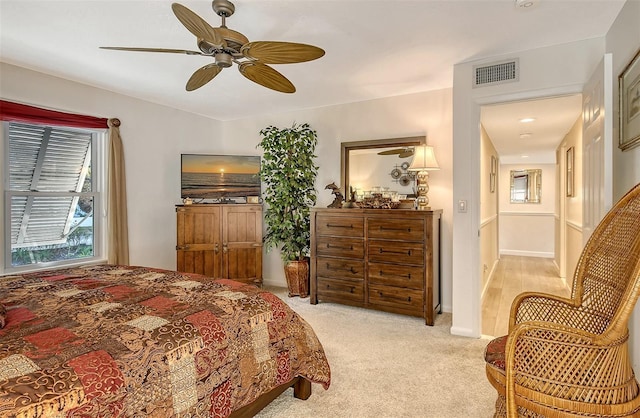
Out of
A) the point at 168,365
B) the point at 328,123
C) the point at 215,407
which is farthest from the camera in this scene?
the point at 328,123

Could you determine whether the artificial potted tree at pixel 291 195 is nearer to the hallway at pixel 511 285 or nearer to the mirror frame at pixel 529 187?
the hallway at pixel 511 285

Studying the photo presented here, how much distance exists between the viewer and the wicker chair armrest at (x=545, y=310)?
1.73 meters

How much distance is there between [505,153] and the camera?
24.5 ft

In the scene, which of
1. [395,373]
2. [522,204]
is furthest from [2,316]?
[522,204]

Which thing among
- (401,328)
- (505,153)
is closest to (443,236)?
(401,328)

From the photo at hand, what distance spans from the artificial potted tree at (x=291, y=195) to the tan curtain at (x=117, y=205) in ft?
5.23

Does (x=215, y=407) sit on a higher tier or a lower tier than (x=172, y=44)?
lower

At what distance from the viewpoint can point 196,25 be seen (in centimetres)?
176

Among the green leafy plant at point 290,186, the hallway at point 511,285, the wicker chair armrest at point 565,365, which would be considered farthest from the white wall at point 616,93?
the green leafy plant at point 290,186

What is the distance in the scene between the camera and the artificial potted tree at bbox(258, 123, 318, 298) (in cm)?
437

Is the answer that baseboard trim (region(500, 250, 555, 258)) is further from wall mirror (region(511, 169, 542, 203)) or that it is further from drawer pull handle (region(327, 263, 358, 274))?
drawer pull handle (region(327, 263, 358, 274))

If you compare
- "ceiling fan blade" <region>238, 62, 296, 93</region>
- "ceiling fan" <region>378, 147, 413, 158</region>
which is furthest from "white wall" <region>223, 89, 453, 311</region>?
"ceiling fan blade" <region>238, 62, 296, 93</region>

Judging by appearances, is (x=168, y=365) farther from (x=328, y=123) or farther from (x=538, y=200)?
(x=538, y=200)

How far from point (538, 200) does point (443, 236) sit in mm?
5570
